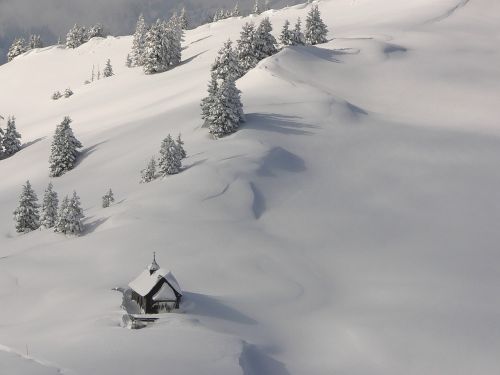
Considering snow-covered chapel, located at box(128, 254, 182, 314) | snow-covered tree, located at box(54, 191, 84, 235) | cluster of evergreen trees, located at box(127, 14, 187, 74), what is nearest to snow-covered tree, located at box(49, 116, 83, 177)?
snow-covered tree, located at box(54, 191, 84, 235)

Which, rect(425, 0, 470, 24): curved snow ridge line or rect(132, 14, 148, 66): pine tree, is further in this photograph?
rect(132, 14, 148, 66): pine tree

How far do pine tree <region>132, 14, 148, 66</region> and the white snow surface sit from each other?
79086 millimetres

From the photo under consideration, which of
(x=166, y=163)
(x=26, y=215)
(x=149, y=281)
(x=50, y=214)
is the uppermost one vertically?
(x=166, y=163)

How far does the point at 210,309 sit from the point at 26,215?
23429 millimetres

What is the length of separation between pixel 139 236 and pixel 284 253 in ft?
29.9

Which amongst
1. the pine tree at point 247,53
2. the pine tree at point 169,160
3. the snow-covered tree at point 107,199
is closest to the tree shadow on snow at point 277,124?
the pine tree at point 169,160

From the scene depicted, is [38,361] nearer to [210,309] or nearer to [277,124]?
[210,309]

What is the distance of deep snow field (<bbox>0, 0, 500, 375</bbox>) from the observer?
24656mm

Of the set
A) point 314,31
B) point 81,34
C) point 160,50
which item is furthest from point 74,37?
point 314,31

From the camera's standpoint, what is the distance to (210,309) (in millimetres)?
27391

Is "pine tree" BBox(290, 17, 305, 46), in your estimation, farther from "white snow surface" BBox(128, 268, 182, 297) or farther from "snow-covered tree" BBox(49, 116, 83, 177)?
"white snow surface" BBox(128, 268, 182, 297)

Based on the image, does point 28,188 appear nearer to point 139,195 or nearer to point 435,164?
point 139,195

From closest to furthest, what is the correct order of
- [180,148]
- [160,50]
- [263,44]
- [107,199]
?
[107,199], [180,148], [263,44], [160,50]

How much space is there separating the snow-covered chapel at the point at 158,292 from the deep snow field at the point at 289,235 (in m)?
0.96
